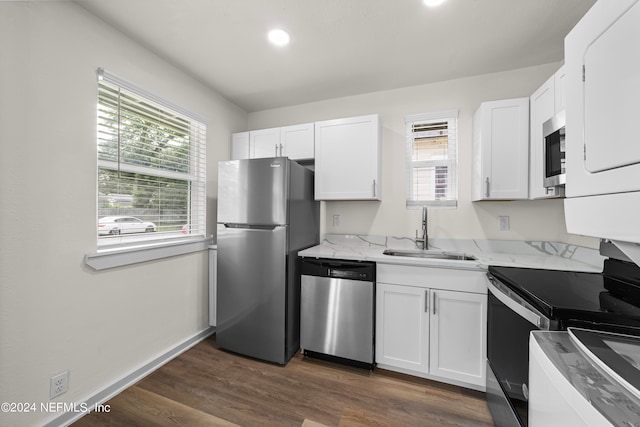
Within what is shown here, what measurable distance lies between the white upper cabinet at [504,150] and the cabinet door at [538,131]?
0.04 metres

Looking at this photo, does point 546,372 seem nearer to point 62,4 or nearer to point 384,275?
point 384,275

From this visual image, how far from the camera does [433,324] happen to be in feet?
6.13

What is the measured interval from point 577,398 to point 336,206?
2376mm

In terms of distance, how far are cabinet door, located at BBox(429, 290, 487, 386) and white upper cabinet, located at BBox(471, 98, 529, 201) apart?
875 millimetres

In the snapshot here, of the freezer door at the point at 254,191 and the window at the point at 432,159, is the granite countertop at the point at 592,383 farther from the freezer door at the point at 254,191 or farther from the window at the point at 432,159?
the window at the point at 432,159

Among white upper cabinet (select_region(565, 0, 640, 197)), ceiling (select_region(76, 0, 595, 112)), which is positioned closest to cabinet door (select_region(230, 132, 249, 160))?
ceiling (select_region(76, 0, 595, 112))

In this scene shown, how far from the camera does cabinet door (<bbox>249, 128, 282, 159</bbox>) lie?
277cm

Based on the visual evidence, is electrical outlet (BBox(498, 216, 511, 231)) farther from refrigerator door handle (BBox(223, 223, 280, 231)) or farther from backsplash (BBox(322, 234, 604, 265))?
refrigerator door handle (BBox(223, 223, 280, 231))

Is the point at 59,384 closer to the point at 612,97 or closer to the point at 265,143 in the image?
the point at 265,143

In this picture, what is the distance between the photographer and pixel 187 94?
7.80ft

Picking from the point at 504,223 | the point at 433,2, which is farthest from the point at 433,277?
the point at 433,2

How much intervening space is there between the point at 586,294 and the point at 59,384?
2739mm

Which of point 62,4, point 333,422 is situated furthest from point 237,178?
point 333,422

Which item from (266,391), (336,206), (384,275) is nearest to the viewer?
(266,391)
